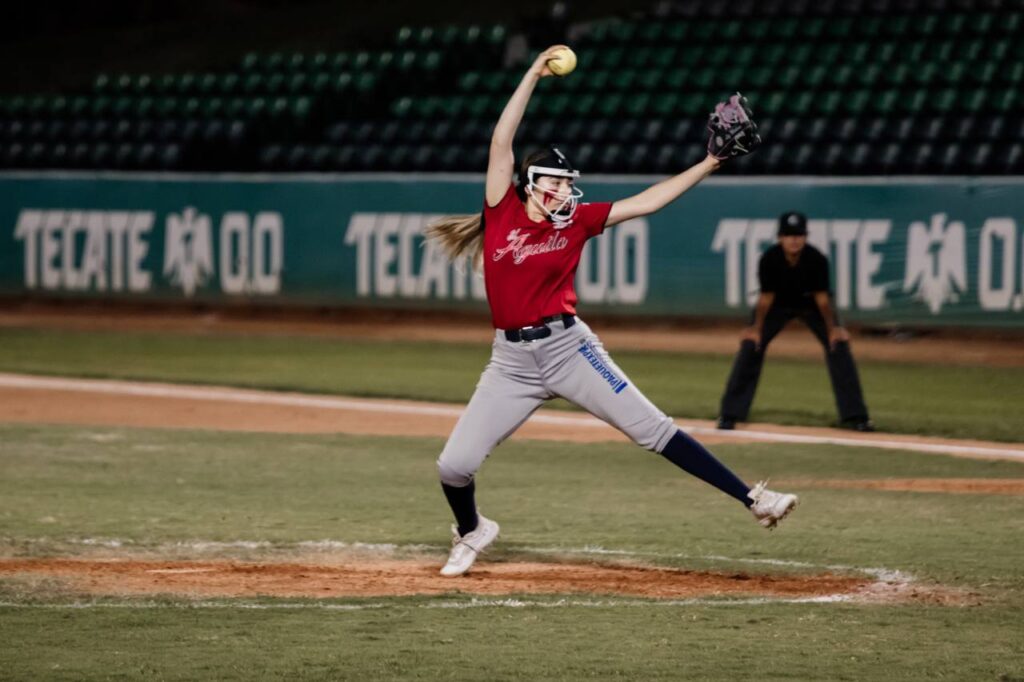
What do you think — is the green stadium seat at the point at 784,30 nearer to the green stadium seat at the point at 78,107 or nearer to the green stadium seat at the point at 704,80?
the green stadium seat at the point at 704,80

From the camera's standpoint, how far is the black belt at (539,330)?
26.2ft

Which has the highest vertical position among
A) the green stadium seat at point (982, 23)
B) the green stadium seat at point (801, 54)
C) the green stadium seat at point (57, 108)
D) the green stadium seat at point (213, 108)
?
the green stadium seat at point (982, 23)

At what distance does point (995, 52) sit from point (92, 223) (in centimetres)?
1287

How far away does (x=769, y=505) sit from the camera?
8.00 m

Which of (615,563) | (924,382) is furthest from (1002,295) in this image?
(615,563)

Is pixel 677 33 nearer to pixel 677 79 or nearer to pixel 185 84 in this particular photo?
pixel 677 79

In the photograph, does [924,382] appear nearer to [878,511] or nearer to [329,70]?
[878,511]

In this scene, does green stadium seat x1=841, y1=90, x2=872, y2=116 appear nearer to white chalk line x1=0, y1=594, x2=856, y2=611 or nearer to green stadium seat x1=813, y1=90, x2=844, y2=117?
green stadium seat x1=813, y1=90, x2=844, y2=117

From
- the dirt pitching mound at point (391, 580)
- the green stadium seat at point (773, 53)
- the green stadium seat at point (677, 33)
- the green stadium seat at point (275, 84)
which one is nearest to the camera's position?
the dirt pitching mound at point (391, 580)

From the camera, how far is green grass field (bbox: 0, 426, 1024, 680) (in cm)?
641

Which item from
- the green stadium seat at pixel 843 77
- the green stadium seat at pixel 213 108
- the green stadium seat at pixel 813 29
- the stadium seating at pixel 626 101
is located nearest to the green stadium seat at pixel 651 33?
the stadium seating at pixel 626 101

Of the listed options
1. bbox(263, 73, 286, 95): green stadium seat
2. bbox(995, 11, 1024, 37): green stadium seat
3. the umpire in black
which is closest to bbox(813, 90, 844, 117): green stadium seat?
bbox(995, 11, 1024, 37): green stadium seat

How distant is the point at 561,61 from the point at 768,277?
6264 millimetres

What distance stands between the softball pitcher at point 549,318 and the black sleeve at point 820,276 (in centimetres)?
583
